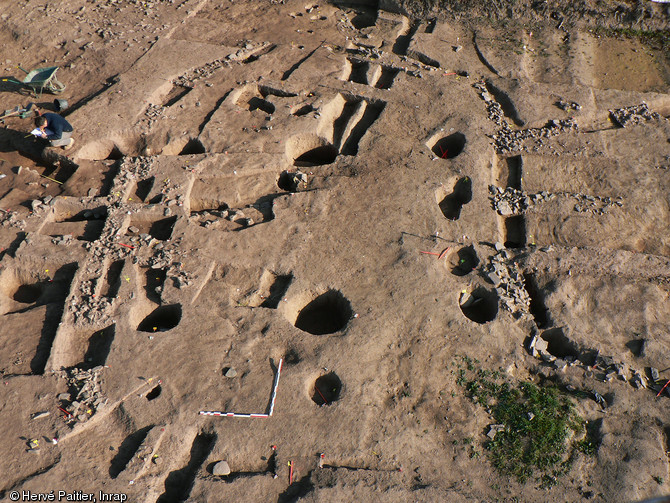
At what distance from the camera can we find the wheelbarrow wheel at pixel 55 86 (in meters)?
10.4

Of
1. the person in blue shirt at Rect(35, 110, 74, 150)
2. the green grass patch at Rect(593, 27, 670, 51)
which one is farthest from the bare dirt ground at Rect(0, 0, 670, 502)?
the green grass patch at Rect(593, 27, 670, 51)

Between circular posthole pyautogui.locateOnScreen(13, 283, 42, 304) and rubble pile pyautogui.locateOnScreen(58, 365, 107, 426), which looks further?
circular posthole pyautogui.locateOnScreen(13, 283, 42, 304)

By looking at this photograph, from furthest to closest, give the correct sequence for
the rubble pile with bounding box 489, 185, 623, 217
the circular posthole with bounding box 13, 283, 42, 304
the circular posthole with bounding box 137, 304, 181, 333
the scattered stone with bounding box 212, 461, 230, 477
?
the rubble pile with bounding box 489, 185, 623, 217 < the circular posthole with bounding box 13, 283, 42, 304 < the circular posthole with bounding box 137, 304, 181, 333 < the scattered stone with bounding box 212, 461, 230, 477

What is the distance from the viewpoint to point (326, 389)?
6891 millimetres

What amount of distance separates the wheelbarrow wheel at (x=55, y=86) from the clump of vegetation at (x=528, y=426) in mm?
9815

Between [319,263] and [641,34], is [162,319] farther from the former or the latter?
[641,34]

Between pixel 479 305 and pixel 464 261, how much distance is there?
759 mm

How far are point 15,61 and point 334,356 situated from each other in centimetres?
1044

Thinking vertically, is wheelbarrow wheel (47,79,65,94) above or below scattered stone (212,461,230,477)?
above

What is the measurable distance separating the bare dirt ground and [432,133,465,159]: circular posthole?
0.20 ft

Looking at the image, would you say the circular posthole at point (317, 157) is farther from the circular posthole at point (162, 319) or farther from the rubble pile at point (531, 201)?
the circular posthole at point (162, 319)

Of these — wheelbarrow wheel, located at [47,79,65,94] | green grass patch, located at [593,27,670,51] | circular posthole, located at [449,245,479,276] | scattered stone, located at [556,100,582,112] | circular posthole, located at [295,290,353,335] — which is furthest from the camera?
green grass patch, located at [593,27,670,51]

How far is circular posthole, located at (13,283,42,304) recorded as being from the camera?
7.89 m

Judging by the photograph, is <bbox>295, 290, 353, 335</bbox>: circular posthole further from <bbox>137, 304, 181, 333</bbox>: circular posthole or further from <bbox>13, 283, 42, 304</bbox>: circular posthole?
<bbox>13, 283, 42, 304</bbox>: circular posthole
